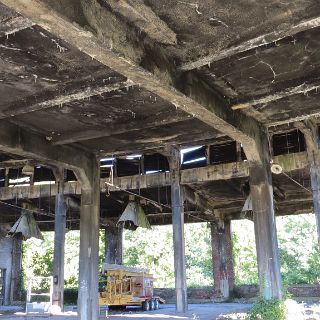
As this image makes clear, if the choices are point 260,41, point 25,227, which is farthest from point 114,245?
point 260,41

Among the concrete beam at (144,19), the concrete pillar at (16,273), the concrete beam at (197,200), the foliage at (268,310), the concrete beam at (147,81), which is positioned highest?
the concrete beam at (197,200)

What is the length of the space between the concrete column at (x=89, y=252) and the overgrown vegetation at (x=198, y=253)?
810 inches

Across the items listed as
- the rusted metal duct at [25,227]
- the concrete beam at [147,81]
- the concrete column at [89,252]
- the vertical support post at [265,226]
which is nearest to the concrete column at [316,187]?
the vertical support post at [265,226]

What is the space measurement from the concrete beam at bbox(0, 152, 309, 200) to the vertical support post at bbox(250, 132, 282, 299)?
4.44 metres

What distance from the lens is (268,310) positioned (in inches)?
416

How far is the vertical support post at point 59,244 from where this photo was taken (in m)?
18.1

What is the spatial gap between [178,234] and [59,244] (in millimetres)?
5294

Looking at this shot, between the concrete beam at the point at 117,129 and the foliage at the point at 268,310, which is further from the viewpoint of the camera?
the concrete beam at the point at 117,129

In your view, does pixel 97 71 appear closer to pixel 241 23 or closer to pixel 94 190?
pixel 241 23

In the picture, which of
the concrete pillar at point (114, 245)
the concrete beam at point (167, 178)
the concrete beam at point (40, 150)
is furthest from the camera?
the concrete pillar at point (114, 245)

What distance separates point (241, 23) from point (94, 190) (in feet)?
28.4

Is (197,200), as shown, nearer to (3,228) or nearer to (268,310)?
(268,310)

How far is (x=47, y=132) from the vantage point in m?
12.2

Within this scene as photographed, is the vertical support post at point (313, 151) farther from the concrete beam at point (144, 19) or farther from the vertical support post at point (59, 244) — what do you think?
the vertical support post at point (59, 244)
